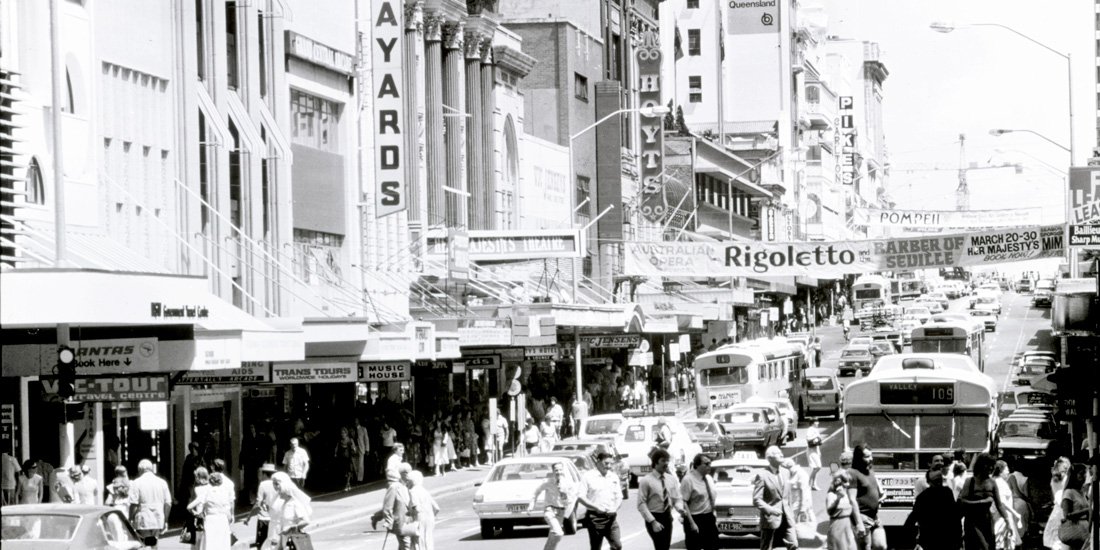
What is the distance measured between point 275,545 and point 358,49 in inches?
998

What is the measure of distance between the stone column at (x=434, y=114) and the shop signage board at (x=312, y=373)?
1708 cm

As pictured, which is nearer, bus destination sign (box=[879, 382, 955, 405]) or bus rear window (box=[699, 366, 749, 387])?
bus destination sign (box=[879, 382, 955, 405])

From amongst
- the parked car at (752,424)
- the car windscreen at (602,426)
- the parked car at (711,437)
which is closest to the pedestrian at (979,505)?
the parked car at (711,437)

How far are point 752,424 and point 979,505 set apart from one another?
2605 cm

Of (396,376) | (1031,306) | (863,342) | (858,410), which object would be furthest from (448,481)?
(1031,306)

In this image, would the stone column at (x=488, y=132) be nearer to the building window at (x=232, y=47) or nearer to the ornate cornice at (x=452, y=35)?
the ornate cornice at (x=452, y=35)

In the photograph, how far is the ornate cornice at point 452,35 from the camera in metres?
53.7

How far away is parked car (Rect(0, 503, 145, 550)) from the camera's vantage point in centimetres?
1552

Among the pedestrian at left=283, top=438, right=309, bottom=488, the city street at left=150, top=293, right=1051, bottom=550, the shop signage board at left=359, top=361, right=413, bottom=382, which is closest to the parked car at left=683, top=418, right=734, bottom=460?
the city street at left=150, top=293, right=1051, bottom=550

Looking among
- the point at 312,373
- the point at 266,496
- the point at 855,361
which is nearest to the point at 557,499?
the point at 266,496

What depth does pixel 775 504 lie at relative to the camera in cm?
2023

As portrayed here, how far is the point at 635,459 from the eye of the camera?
3716 cm

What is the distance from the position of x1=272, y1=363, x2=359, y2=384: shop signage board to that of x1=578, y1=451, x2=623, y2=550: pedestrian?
51.2 feet

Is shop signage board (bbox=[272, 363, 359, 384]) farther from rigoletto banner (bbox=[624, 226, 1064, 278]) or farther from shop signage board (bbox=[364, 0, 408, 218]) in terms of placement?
rigoletto banner (bbox=[624, 226, 1064, 278])
